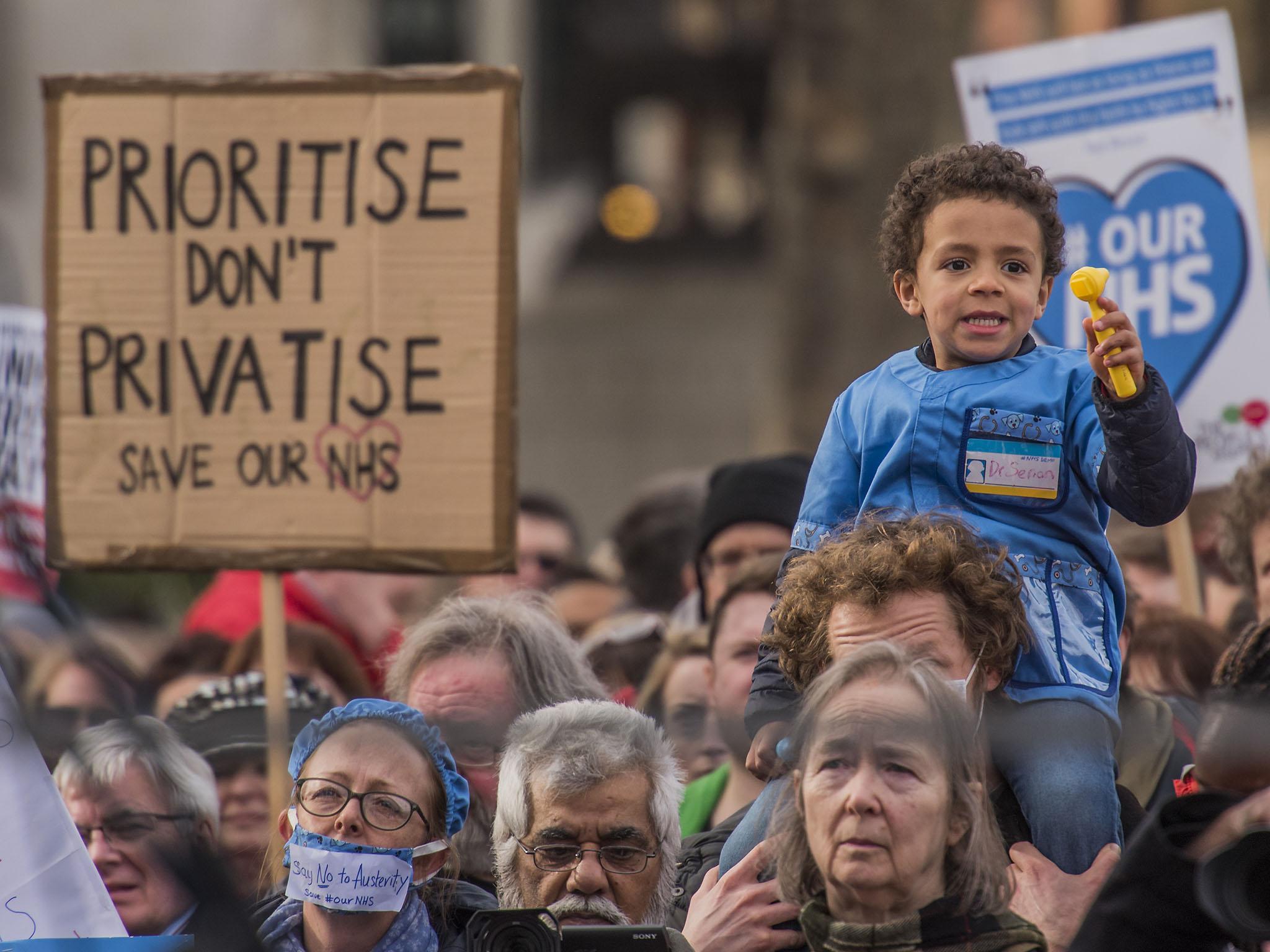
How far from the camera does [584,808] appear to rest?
118 inches

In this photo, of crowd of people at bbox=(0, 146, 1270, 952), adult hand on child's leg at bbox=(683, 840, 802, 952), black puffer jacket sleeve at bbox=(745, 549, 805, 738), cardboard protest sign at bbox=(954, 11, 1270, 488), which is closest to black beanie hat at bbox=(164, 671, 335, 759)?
crowd of people at bbox=(0, 146, 1270, 952)

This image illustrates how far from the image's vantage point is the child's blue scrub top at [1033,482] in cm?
279

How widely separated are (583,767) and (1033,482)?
33.7 inches

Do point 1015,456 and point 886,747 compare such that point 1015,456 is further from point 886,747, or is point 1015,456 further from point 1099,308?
point 886,747

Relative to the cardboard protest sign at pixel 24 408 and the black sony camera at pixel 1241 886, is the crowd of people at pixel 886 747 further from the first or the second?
the cardboard protest sign at pixel 24 408

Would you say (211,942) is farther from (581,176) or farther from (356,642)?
(581,176)

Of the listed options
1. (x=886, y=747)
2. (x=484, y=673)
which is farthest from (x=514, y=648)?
(x=886, y=747)

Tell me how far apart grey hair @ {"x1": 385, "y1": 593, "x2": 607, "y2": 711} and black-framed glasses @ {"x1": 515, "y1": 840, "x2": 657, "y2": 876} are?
588 millimetres

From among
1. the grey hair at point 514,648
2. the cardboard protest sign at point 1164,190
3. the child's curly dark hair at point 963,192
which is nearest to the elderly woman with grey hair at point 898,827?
the child's curly dark hair at point 963,192

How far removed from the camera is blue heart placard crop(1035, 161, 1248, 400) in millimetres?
4566

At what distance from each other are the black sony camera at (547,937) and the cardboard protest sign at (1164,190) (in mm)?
2397

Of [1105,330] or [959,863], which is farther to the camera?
[1105,330]

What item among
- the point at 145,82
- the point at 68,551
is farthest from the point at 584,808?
the point at 145,82

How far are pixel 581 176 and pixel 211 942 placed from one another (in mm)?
26449
